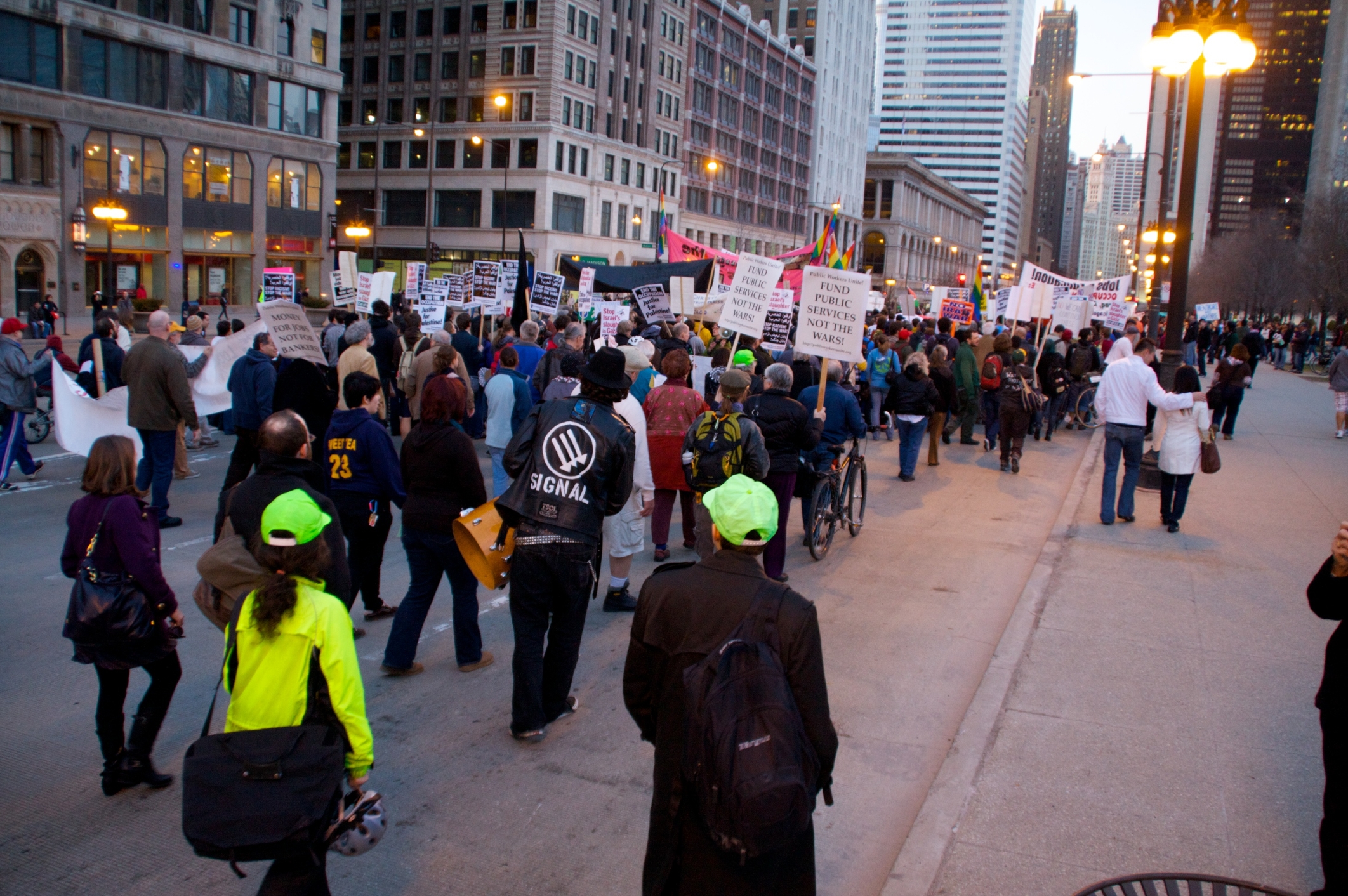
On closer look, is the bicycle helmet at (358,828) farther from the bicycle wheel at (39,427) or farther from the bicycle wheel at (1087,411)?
the bicycle wheel at (1087,411)

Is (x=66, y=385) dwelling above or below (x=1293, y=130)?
below

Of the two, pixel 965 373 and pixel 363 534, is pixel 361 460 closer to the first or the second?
pixel 363 534

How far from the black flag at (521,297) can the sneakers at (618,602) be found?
924 centimetres

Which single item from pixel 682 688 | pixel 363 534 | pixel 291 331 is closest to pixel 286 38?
pixel 291 331

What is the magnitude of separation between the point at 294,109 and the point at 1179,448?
48.5 m

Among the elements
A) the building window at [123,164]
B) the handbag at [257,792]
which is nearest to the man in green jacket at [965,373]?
the handbag at [257,792]

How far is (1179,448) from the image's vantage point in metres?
10.5

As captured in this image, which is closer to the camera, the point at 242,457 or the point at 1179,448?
the point at 242,457

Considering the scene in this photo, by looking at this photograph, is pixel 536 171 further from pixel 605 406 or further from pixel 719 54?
pixel 605 406

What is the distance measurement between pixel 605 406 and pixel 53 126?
142 feet

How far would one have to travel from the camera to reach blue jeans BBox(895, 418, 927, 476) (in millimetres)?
13602

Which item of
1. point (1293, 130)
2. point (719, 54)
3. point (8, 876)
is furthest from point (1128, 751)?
point (1293, 130)

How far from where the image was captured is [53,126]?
3894cm

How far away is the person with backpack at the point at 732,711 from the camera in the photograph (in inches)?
107
